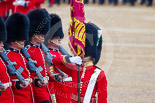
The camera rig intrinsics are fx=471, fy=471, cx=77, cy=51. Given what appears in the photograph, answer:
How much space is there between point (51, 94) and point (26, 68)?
1.61ft

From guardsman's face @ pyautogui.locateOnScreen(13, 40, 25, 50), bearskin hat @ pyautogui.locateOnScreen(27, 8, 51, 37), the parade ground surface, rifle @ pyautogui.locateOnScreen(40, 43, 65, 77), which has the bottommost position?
the parade ground surface

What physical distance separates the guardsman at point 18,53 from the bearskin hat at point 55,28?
338 millimetres

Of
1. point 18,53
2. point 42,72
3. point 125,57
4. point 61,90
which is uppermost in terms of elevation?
point 18,53

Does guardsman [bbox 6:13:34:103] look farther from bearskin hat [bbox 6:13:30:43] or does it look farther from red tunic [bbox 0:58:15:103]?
red tunic [bbox 0:58:15:103]

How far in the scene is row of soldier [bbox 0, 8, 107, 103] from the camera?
416 centimetres

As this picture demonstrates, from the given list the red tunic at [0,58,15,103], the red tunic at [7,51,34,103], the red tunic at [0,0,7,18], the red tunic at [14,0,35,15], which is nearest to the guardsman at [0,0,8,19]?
the red tunic at [0,0,7,18]

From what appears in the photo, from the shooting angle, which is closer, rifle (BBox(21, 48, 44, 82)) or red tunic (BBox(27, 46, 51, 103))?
rifle (BBox(21, 48, 44, 82))

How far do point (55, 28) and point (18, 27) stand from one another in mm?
552

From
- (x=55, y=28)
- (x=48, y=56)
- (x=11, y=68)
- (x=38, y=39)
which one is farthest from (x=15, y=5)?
(x=11, y=68)

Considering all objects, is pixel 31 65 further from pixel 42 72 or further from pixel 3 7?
pixel 3 7

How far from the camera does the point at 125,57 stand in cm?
981

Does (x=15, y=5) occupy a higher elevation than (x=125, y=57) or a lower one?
higher

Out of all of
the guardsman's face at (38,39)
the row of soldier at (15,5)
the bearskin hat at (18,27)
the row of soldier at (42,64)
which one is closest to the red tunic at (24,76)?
the row of soldier at (42,64)

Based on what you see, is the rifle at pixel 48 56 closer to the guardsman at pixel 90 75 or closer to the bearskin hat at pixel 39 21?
the bearskin hat at pixel 39 21
